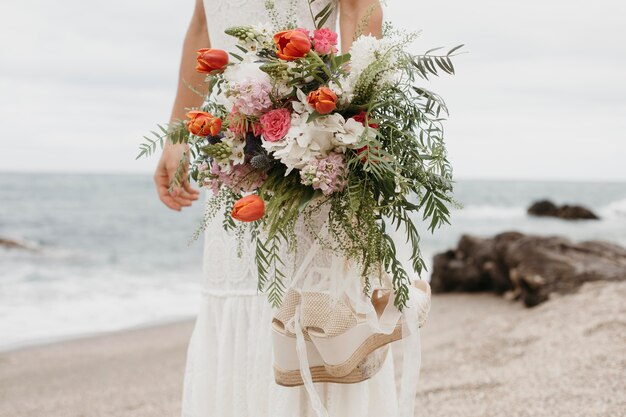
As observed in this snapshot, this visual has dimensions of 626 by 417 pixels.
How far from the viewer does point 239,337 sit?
2.16 metres

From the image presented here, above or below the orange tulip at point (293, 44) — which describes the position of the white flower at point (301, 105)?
below

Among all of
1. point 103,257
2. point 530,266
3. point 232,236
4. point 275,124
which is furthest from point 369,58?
point 103,257

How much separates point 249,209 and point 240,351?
2.57 feet

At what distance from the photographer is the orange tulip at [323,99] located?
1516 mm

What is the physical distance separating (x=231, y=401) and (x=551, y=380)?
2499mm

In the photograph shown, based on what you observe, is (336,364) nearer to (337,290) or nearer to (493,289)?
(337,290)

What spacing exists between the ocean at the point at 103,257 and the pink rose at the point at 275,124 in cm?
633

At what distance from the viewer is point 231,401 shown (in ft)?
7.18

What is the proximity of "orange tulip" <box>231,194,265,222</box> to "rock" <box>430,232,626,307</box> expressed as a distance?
6.03 meters

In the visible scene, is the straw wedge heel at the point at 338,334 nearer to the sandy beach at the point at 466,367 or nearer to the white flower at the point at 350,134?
the white flower at the point at 350,134

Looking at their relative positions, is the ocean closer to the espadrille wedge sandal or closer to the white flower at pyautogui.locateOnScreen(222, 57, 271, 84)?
the espadrille wedge sandal

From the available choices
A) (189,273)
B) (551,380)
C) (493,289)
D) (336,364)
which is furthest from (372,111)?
(189,273)

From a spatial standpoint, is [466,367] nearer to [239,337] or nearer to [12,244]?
[239,337]

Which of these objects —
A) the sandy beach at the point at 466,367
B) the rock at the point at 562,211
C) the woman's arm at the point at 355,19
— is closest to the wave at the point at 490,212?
the rock at the point at 562,211
